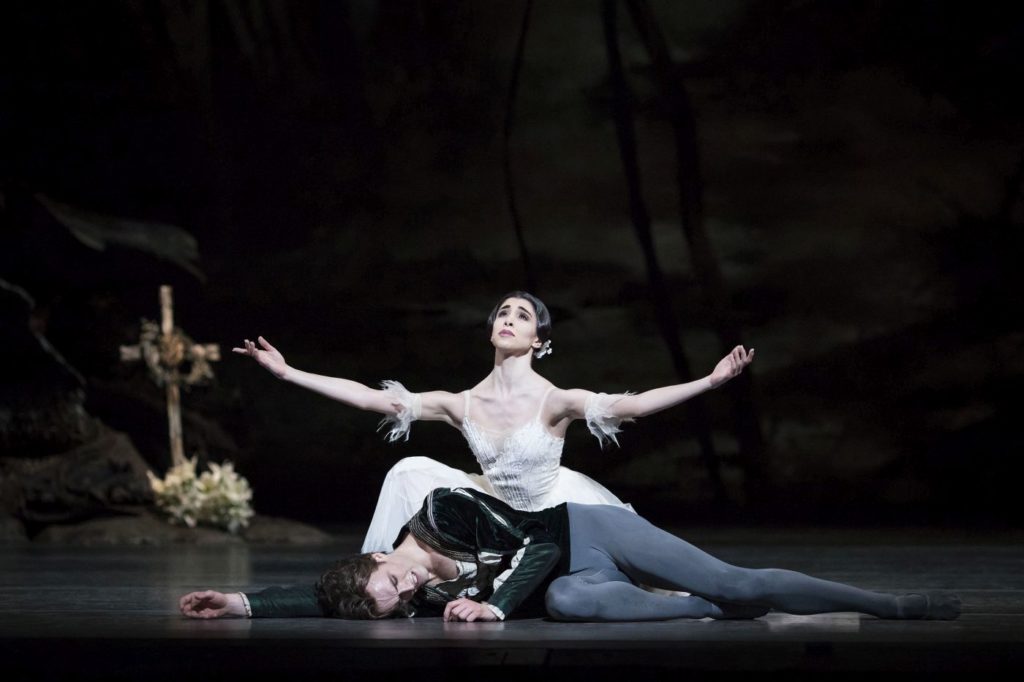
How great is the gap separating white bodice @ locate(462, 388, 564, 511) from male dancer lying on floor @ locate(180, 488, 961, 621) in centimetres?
46

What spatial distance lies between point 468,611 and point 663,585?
47 cm

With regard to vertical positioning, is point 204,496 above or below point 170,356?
below

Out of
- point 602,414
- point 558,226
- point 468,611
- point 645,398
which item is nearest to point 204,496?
point 558,226

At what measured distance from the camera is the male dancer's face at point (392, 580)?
3.11 m

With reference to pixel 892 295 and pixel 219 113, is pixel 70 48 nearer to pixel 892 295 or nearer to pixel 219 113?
pixel 219 113

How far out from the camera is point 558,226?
8641mm

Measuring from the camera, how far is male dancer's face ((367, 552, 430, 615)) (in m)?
3.11

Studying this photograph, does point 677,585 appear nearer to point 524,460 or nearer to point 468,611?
point 468,611

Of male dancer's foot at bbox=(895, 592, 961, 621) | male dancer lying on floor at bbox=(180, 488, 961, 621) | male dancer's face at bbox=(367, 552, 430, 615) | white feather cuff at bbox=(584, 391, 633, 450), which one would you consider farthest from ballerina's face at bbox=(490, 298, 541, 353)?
male dancer's foot at bbox=(895, 592, 961, 621)

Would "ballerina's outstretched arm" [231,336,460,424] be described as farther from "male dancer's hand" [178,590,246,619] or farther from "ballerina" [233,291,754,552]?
"male dancer's hand" [178,590,246,619]

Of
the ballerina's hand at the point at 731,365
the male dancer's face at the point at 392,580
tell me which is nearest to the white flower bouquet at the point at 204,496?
the male dancer's face at the point at 392,580

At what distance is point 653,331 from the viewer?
8.47 meters

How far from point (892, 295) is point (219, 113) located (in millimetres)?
4472

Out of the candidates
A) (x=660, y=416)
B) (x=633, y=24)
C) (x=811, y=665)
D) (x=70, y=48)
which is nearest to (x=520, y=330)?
(x=811, y=665)
